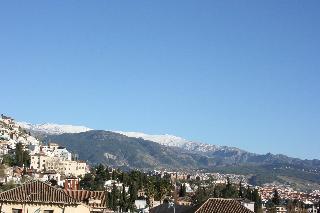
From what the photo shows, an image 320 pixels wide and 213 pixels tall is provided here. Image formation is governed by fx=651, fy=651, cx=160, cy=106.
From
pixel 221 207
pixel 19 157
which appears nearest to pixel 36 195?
pixel 221 207

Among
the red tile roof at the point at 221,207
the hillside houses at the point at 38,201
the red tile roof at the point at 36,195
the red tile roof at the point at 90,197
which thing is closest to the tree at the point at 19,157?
the red tile roof at the point at 90,197

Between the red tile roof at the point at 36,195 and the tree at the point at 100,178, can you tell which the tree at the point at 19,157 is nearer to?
→ the tree at the point at 100,178

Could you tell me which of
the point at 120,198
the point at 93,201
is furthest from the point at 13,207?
the point at 120,198

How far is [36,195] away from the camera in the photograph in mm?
52062

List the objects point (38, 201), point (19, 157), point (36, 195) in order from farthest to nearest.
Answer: point (19, 157)
point (36, 195)
point (38, 201)

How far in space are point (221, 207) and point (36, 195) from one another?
15948 mm

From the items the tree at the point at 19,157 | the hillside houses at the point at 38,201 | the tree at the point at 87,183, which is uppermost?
the tree at the point at 19,157

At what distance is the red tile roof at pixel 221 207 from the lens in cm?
5555

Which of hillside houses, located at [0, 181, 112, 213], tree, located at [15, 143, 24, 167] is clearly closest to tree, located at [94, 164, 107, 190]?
tree, located at [15, 143, 24, 167]

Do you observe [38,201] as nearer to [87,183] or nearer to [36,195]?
[36,195]

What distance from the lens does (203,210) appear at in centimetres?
5616

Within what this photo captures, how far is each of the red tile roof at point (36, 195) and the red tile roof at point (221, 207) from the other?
11422mm

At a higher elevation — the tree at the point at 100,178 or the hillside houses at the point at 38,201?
the tree at the point at 100,178

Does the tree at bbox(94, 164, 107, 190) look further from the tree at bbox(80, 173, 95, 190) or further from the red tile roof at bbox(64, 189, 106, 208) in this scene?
the red tile roof at bbox(64, 189, 106, 208)
